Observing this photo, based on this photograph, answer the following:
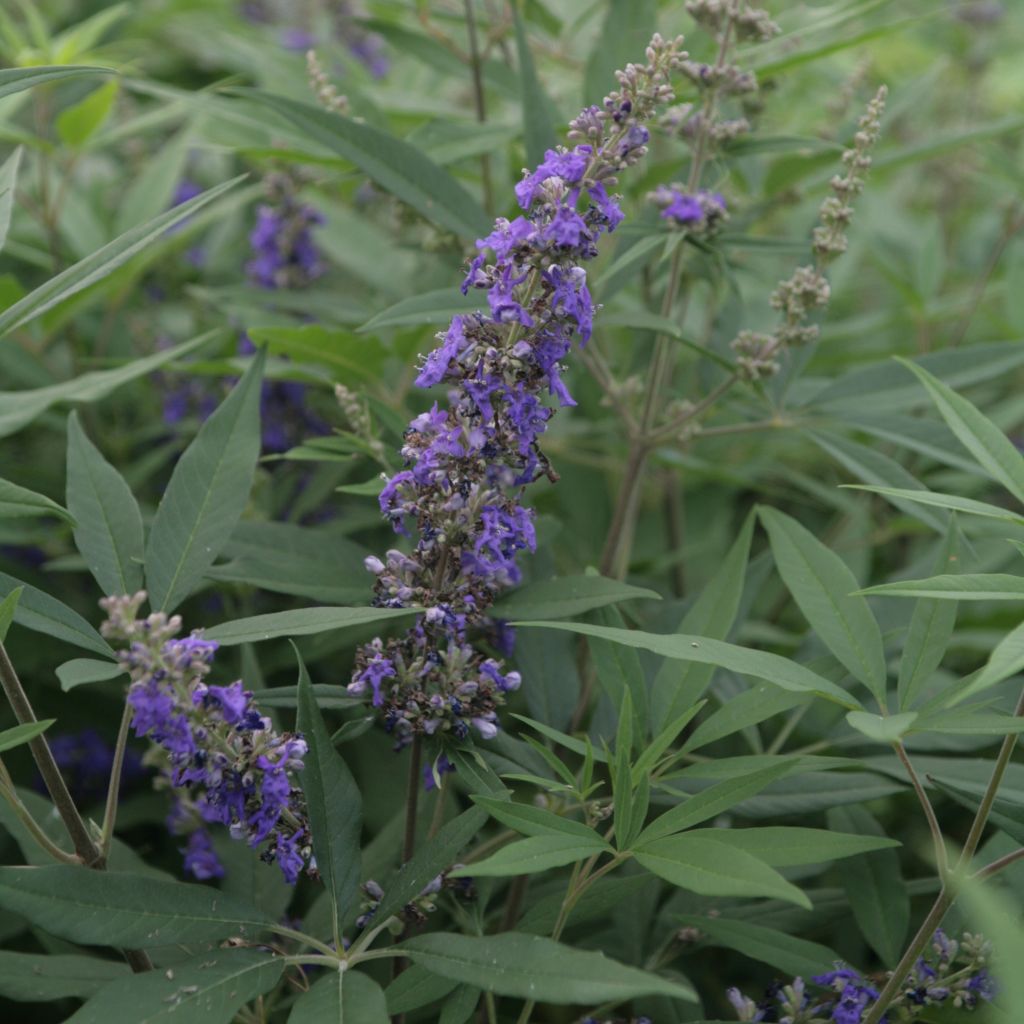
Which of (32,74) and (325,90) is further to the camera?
(325,90)

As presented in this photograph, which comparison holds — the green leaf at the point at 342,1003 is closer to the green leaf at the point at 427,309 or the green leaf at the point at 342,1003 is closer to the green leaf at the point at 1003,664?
the green leaf at the point at 1003,664

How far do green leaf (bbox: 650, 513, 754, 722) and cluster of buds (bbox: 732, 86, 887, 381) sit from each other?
0.43 meters

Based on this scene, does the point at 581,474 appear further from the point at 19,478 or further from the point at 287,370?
the point at 19,478

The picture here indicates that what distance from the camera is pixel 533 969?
1197mm

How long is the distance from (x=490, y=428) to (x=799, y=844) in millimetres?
623

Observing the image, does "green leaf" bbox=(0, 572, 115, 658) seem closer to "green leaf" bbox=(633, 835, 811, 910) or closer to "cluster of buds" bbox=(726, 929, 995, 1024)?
"green leaf" bbox=(633, 835, 811, 910)

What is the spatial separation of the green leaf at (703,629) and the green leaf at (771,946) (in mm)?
307

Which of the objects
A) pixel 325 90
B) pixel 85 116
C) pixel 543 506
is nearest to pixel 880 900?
pixel 543 506

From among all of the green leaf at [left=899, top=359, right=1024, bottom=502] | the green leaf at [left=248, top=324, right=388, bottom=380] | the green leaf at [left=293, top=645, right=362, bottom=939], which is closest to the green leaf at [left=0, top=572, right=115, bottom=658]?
the green leaf at [left=293, top=645, right=362, bottom=939]

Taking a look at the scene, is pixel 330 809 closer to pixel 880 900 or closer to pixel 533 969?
pixel 533 969

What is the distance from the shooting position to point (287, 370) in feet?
7.18

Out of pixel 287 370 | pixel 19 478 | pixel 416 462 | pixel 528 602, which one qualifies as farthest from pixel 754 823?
pixel 19 478

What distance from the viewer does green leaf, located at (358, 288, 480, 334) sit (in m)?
1.76

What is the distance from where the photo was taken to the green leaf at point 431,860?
135cm
